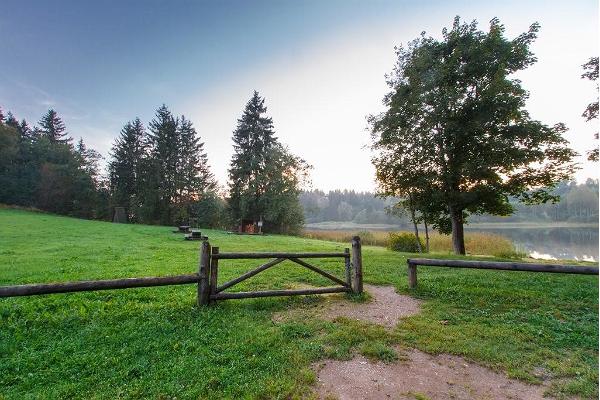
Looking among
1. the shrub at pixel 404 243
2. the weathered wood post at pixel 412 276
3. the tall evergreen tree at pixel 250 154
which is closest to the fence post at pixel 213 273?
the weathered wood post at pixel 412 276

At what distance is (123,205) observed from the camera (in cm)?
4534

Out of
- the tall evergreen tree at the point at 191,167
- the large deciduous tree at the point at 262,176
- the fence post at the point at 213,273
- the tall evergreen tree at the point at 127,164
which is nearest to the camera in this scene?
the fence post at the point at 213,273

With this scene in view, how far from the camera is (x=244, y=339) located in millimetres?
4449

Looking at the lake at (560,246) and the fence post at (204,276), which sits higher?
the fence post at (204,276)

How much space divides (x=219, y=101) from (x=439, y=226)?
18.1 metres

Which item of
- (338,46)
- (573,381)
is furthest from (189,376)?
(338,46)

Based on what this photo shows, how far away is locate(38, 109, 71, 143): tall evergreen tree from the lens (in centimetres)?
5531

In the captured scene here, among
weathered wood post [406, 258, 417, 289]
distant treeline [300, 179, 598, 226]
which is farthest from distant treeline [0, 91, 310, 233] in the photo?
weathered wood post [406, 258, 417, 289]

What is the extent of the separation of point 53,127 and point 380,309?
7421cm

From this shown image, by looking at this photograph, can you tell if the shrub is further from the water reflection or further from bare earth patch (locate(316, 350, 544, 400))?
bare earth patch (locate(316, 350, 544, 400))

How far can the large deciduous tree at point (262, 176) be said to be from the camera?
36.1 meters

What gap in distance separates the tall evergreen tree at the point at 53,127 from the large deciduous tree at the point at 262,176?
140 ft

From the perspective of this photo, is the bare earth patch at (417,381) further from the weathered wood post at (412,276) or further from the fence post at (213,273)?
the weathered wood post at (412,276)

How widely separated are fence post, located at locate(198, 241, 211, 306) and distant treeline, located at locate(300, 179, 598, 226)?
50694mm
